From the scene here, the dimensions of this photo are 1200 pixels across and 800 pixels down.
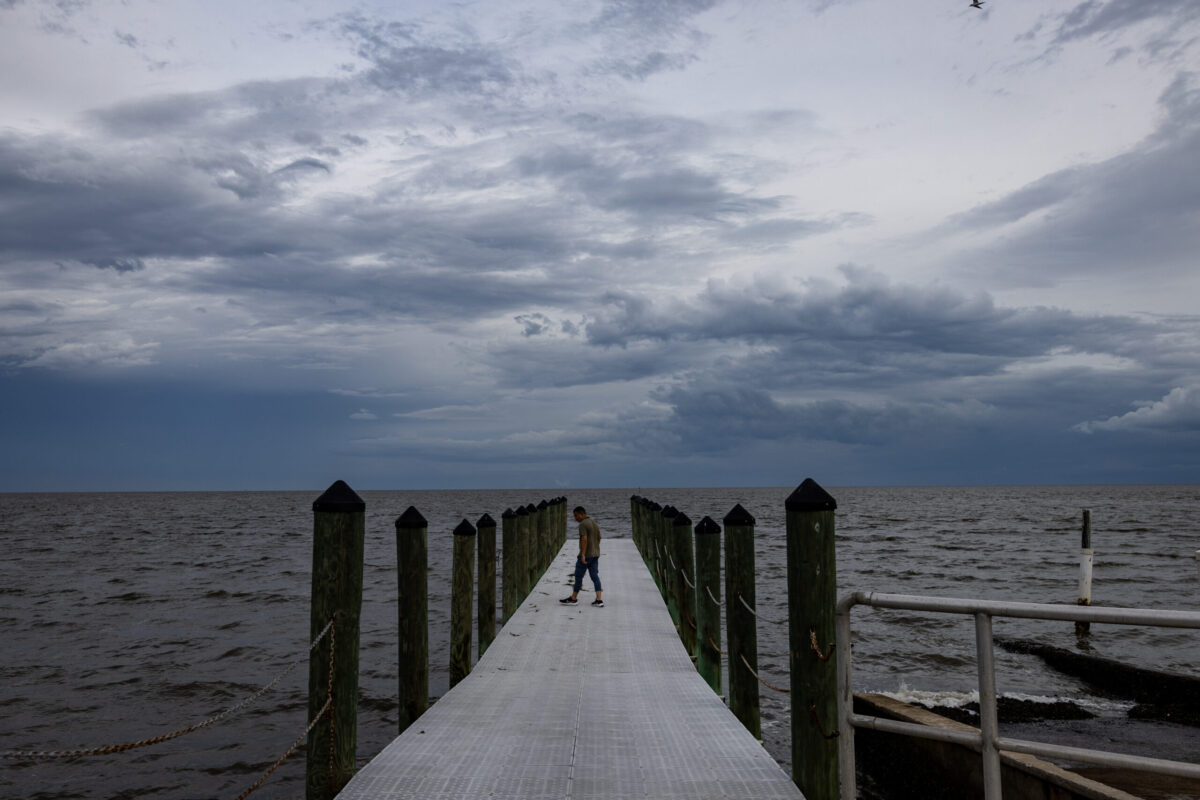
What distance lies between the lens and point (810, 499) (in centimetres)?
453

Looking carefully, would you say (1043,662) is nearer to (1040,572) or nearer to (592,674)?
(592,674)

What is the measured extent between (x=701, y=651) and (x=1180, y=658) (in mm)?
10963

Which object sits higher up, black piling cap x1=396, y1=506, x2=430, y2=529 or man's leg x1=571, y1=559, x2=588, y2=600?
black piling cap x1=396, y1=506, x2=430, y2=529

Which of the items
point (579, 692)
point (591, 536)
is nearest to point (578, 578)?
point (591, 536)

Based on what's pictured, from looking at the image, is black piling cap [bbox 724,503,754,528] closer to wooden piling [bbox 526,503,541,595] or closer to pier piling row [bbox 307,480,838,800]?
pier piling row [bbox 307,480,838,800]

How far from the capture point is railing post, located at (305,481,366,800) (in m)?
5.32

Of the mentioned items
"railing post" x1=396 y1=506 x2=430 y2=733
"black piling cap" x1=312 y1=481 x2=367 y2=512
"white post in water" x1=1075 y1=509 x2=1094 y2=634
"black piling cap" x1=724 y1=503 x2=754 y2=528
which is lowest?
"white post in water" x1=1075 y1=509 x2=1094 y2=634

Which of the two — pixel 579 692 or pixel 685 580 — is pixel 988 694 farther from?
pixel 685 580

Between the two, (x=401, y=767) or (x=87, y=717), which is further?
(x=87, y=717)

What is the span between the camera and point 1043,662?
1424 centimetres

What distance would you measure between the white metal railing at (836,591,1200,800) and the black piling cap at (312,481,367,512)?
3063 millimetres

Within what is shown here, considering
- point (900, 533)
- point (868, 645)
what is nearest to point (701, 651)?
point (868, 645)

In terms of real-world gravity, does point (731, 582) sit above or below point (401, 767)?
above

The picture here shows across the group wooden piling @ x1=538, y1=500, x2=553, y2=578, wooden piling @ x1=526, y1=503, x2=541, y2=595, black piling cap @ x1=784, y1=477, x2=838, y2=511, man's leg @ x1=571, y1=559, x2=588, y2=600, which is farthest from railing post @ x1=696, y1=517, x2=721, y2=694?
wooden piling @ x1=538, y1=500, x2=553, y2=578
